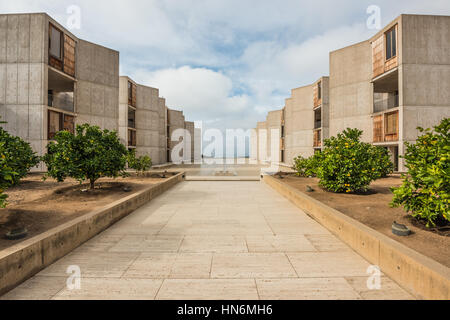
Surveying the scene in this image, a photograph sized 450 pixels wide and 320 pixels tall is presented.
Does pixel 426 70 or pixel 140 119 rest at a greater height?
pixel 426 70

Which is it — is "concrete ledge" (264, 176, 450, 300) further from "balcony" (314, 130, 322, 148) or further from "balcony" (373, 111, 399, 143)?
"balcony" (314, 130, 322, 148)

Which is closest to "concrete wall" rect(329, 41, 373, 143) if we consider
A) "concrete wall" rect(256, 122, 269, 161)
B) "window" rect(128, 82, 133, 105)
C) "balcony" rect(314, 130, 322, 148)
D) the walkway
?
"balcony" rect(314, 130, 322, 148)

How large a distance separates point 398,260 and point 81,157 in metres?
9.21

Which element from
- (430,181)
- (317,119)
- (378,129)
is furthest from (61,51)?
(317,119)

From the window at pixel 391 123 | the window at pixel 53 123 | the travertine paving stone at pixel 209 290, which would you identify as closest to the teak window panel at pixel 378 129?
the window at pixel 391 123

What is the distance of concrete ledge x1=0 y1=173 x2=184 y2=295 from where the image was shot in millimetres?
2945

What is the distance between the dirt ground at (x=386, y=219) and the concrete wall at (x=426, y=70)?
1379cm

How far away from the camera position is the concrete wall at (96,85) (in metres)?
20.3

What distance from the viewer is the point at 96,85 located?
847 inches

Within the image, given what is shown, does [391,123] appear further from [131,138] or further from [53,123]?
[131,138]

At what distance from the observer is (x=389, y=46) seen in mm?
18281

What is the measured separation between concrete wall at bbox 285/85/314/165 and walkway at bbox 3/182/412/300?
94.5 ft

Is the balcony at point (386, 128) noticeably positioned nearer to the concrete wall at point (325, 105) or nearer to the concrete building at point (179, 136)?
the concrete wall at point (325, 105)
